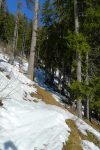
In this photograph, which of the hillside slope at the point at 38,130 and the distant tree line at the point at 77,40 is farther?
the distant tree line at the point at 77,40

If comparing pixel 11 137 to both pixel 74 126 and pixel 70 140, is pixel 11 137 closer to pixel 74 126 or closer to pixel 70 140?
pixel 70 140

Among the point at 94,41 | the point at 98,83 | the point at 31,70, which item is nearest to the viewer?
the point at 98,83

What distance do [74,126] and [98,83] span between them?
30.5 ft

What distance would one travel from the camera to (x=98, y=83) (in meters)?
19.7

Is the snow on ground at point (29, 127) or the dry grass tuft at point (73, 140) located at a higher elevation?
the snow on ground at point (29, 127)

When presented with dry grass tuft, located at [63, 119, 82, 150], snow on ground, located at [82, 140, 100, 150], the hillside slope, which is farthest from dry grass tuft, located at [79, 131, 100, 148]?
snow on ground, located at [82, 140, 100, 150]

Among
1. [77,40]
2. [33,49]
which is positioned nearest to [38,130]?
[77,40]

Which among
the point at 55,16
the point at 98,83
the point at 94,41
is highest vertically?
the point at 55,16

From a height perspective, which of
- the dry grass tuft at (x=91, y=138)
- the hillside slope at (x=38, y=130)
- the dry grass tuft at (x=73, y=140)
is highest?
the hillside slope at (x=38, y=130)

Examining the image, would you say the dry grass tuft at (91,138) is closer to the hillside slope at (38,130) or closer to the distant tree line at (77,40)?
the hillside slope at (38,130)

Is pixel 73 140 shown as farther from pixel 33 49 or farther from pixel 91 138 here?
pixel 33 49

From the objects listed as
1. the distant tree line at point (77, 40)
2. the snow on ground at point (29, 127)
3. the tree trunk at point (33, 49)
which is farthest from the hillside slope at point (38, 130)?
the tree trunk at point (33, 49)

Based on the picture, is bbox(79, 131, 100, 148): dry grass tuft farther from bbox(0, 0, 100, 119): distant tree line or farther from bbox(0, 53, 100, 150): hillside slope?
bbox(0, 0, 100, 119): distant tree line

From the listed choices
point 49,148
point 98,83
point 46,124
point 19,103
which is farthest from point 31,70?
point 49,148
